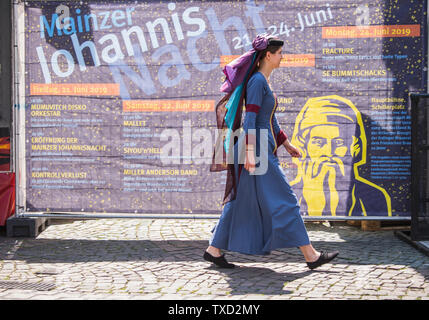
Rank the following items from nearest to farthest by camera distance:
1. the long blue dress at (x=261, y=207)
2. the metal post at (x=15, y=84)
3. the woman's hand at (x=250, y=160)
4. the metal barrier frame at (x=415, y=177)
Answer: the woman's hand at (x=250, y=160) → the long blue dress at (x=261, y=207) → the metal barrier frame at (x=415, y=177) → the metal post at (x=15, y=84)

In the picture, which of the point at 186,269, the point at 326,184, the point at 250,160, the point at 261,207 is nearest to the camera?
the point at 250,160

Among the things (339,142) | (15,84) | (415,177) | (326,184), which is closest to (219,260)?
(326,184)

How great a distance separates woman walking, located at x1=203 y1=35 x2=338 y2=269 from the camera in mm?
4859

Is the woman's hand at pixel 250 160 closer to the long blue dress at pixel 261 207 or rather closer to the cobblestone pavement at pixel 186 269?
the long blue dress at pixel 261 207

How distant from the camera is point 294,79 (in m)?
6.23

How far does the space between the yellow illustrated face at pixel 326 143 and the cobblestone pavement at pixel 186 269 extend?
1.02m

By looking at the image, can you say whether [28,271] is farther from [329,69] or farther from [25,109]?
[329,69]

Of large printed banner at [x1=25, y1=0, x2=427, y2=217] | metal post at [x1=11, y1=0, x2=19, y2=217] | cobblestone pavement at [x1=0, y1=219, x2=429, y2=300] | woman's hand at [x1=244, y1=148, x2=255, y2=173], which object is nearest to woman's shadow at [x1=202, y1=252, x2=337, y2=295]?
cobblestone pavement at [x1=0, y1=219, x2=429, y2=300]

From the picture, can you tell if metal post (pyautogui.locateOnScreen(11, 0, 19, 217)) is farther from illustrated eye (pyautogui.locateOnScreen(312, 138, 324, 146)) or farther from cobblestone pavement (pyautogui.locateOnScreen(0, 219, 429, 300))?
illustrated eye (pyautogui.locateOnScreen(312, 138, 324, 146))

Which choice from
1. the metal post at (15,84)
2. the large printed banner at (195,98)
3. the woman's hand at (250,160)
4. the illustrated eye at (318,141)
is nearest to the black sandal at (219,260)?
the woman's hand at (250,160)

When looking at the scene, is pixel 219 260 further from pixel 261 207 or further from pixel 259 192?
pixel 259 192

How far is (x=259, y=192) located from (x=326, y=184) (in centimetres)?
159

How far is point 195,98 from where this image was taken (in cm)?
629

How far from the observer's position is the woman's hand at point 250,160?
4664mm
